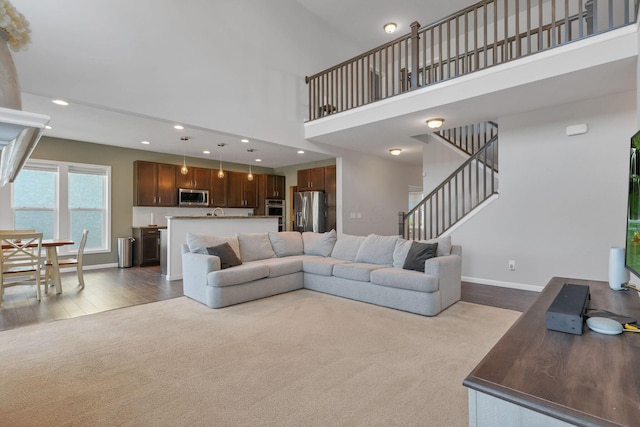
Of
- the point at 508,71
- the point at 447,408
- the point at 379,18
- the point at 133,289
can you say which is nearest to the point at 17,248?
the point at 133,289

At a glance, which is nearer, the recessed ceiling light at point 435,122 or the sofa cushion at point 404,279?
the sofa cushion at point 404,279

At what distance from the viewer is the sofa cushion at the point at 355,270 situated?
3.87m

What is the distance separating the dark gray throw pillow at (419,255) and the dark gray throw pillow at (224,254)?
6.99 feet

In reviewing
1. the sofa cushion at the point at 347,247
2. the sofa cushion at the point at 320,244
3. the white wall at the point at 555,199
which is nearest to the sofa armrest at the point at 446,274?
the sofa cushion at the point at 347,247

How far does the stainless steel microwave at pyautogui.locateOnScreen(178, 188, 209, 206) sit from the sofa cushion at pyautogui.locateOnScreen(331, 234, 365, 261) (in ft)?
14.5

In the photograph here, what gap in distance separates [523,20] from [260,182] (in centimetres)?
692

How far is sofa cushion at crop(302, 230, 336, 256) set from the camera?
4949mm

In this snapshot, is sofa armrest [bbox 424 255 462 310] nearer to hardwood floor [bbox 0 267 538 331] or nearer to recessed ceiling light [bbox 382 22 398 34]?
hardwood floor [bbox 0 267 538 331]

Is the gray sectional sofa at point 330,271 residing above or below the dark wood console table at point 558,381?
below

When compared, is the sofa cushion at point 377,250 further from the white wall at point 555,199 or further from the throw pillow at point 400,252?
the white wall at point 555,199

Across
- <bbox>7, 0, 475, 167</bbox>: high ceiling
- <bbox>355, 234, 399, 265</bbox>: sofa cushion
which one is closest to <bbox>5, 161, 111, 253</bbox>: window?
<bbox>7, 0, 475, 167</bbox>: high ceiling

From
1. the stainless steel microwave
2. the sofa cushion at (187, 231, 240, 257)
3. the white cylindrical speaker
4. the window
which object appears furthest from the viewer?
the stainless steel microwave

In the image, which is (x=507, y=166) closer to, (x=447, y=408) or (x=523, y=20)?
(x=523, y=20)

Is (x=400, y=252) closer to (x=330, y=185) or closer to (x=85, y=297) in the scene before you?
(x=330, y=185)
